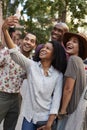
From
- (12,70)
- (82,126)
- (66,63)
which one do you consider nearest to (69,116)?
(82,126)

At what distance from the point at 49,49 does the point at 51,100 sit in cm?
50

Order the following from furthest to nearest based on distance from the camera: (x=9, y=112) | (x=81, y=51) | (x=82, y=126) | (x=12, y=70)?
1. (x=9, y=112)
2. (x=12, y=70)
3. (x=81, y=51)
4. (x=82, y=126)

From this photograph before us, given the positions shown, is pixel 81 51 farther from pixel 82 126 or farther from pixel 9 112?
pixel 9 112

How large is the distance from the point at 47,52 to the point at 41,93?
0.41 m

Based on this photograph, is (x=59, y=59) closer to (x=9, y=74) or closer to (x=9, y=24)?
(x=9, y=24)

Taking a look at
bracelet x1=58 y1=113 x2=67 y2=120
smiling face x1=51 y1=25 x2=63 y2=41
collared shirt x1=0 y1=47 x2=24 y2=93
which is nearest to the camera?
bracelet x1=58 y1=113 x2=67 y2=120

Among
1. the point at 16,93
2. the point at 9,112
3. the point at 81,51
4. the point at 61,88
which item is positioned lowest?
the point at 9,112

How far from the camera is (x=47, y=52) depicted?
368 cm

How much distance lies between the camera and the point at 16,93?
4.43 meters

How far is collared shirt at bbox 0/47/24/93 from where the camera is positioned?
4.27 m

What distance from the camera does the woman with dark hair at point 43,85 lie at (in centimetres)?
359

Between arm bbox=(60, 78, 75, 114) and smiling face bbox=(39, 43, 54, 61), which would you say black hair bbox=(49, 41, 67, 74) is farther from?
arm bbox=(60, 78, 75, 114)

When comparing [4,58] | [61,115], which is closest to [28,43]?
[4,58]

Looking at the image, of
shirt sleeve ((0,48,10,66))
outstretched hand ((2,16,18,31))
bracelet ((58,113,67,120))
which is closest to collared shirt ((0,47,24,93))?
shirt sleeve ((0,48,10,66))
